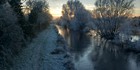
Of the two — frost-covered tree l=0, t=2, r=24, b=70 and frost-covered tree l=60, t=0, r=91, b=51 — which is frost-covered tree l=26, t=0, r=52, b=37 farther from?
frost-covered tree l=0, t=2, r=24, b=70

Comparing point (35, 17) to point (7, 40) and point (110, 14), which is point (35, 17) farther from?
point (7, 40)

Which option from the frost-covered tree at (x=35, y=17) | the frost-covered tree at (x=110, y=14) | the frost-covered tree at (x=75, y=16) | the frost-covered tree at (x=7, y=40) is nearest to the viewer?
the frost-covered tree at (x=7, y=40)

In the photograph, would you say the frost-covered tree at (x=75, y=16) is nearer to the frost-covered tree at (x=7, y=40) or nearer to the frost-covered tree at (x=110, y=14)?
the frost-covered tree at (x=110, y=14)

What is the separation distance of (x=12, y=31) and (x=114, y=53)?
48.9 ft

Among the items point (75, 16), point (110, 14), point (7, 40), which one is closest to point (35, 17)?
point (110, 14)

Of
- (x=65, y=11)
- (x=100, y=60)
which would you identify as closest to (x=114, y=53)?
(x=100, y=60)

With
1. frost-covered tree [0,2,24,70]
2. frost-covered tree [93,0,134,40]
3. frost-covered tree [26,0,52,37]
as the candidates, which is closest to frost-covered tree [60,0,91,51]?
frost-covered tree [26,0,52,37]

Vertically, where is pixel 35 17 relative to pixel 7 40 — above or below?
above

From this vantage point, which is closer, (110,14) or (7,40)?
(7,40)

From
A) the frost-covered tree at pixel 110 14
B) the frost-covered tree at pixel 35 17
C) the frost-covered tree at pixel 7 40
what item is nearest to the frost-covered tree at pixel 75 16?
the frost-covered tree at pixel 35 17

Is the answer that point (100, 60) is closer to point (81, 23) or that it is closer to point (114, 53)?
point (114, 53)

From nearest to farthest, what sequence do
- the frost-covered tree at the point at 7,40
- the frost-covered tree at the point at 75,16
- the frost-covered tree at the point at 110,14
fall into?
the frost-covered tree at the point at 7,40 < the frost-covered tree at the point at 110,14 < the frost-covered tree at the point at 75,16

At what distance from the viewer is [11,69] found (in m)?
20.2

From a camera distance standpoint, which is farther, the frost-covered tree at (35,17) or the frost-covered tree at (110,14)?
the frost-covered tree at (110,14)
